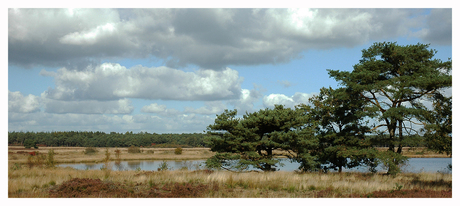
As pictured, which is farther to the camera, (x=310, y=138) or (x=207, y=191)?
(x=310, y=138)

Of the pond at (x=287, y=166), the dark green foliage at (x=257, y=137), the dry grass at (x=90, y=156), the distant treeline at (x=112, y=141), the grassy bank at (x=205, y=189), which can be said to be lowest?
the distant treeline at (x=112, y=141)

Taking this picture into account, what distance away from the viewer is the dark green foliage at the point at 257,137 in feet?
64.6

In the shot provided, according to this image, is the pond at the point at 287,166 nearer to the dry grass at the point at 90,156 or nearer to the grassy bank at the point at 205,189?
the dry grass at the point at 90,156

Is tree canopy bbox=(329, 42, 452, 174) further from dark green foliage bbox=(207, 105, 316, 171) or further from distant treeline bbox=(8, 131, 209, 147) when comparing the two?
distant treeline bbox=(8, 131, 209, 147)

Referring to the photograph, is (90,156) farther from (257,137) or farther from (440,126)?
(440,126)

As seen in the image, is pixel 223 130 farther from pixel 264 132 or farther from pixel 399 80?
pixel 399 80

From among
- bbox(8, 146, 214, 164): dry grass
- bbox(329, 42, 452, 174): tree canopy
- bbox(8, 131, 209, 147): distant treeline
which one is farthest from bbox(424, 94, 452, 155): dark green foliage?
bbox(8, 131, 209, 147): distant treeline

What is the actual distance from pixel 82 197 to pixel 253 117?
39.2ft

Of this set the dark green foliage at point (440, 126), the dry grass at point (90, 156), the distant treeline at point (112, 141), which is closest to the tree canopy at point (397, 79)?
the dark green foliage at point (440, 126)

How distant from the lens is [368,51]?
2270cm

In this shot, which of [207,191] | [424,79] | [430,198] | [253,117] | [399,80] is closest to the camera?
[430,198]

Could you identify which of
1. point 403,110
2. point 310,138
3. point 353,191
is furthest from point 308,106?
point 353,191

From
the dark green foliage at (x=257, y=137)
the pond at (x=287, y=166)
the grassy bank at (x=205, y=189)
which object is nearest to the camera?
the grassy bank at (x=205, y=189)

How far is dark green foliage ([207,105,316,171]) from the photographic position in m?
19.7
